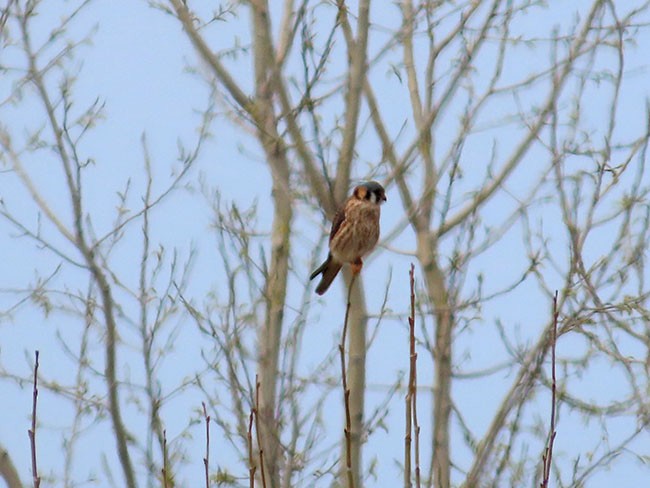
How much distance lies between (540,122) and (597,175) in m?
0.69

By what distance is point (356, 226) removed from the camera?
5035 mm

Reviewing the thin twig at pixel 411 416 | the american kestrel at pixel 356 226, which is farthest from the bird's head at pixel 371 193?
the thin twig at pixel 411 416

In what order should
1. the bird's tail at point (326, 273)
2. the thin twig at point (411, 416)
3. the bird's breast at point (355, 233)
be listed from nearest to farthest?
the thin twig at point (411, 416) < the bird's breast at point (355, 233) < the bird's tail at point (326, 273)

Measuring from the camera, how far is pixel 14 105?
5527 mm

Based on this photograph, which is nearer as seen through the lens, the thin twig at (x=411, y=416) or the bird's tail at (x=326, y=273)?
the thin twig at (x=411, y=416)

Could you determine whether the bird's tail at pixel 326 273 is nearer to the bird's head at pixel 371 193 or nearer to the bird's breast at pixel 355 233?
the bird's breast at pixel 355 233

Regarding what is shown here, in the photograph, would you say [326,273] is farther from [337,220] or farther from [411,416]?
[411,416]

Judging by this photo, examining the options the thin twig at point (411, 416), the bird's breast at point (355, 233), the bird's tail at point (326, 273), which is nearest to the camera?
the thin twig at point (411, 416)

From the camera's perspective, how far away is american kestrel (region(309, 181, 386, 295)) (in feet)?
16.6

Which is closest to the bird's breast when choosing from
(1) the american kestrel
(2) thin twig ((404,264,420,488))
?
(1) the american kestrel

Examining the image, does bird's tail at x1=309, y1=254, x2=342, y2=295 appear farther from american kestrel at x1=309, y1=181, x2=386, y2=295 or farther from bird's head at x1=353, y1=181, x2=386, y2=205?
bird's head at x1=353, y1=181, x2=386, y2=205

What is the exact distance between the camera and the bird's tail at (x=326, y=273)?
523cm

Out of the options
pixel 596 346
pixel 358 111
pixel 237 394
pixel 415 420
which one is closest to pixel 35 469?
pixel 415 420

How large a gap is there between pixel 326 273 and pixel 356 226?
360 millimetres
